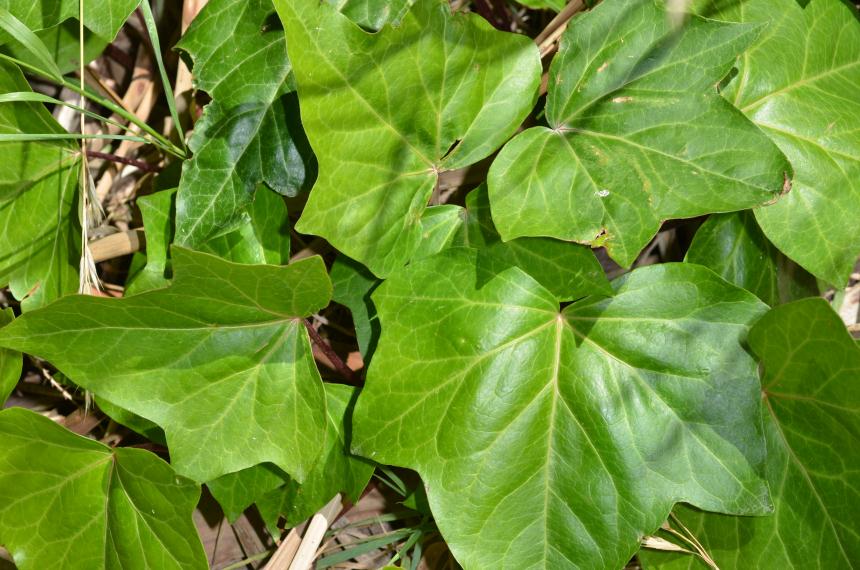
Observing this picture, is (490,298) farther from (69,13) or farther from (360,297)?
(69,13)

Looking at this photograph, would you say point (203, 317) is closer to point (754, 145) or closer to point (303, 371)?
point (303, 371)

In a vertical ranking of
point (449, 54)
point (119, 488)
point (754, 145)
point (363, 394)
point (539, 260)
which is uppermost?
point (449, 54)

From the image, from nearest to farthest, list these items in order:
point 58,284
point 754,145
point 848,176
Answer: point 754,145
point 848,176
point 58,284

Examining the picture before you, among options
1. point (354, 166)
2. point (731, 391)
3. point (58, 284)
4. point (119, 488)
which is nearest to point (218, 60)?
point (354, 166)

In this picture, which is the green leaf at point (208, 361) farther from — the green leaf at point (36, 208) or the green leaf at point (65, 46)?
the green leaf at point (65, 46)

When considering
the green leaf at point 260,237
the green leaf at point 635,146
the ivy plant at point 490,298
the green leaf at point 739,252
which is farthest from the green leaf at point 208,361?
the green leaf at point 739,252

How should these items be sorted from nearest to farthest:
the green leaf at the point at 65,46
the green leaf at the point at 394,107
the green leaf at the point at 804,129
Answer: the green leaf at the point at 394,107, the green leaf at the point at 804,129, the green leaf at the point at 65,46

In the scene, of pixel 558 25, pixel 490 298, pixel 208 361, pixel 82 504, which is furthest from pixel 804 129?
pixel 82 504
